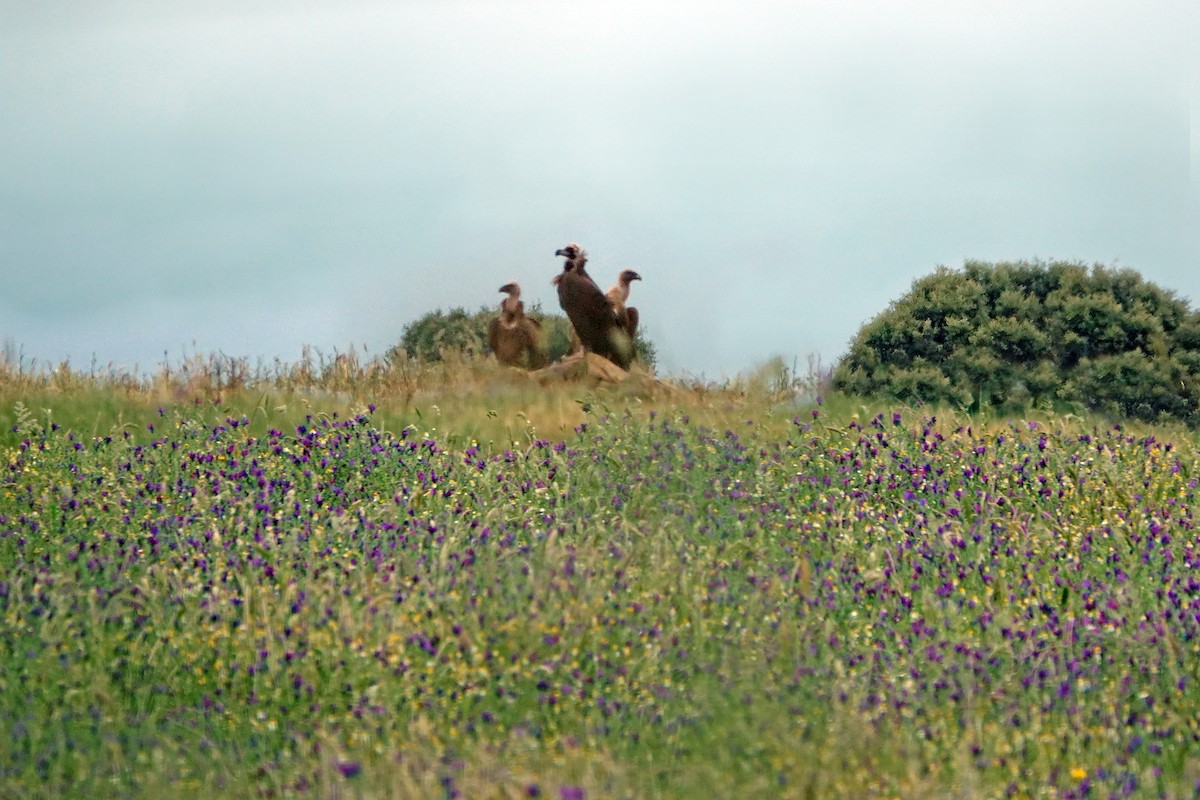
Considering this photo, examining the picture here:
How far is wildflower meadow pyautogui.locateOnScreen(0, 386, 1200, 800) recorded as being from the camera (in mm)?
4207

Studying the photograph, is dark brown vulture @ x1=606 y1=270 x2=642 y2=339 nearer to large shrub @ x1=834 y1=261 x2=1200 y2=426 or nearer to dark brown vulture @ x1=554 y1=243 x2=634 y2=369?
dark brown vulture @ x1=554 y1=243 x2=634 y2=369

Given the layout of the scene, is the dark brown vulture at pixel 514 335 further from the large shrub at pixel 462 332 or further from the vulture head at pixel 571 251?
the large shrub at pixel 462 332

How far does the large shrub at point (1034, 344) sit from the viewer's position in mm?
17125

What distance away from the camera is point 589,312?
620 inches

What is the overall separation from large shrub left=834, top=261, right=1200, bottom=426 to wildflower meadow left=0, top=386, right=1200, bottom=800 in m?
8.45

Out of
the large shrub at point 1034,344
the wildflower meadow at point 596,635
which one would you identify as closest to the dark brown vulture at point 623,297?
the large shrub at point 1034,344

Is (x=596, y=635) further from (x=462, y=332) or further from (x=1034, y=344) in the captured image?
(x=462, y=332)

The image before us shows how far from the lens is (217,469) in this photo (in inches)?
347

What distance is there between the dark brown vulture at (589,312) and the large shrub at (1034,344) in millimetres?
3417

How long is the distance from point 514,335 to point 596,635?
1237 cm

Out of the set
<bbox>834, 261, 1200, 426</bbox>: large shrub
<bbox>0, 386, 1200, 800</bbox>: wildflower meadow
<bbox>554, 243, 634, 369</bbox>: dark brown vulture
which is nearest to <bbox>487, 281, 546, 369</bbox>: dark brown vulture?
<bbox>554, 243, 634, 369</bbox>: dark brown vulture

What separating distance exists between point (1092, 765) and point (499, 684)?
85.2 inches

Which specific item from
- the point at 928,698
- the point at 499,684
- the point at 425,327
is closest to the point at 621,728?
the point at 499,684

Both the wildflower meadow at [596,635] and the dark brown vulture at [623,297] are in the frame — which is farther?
the dark brown vulture at [623,297]
